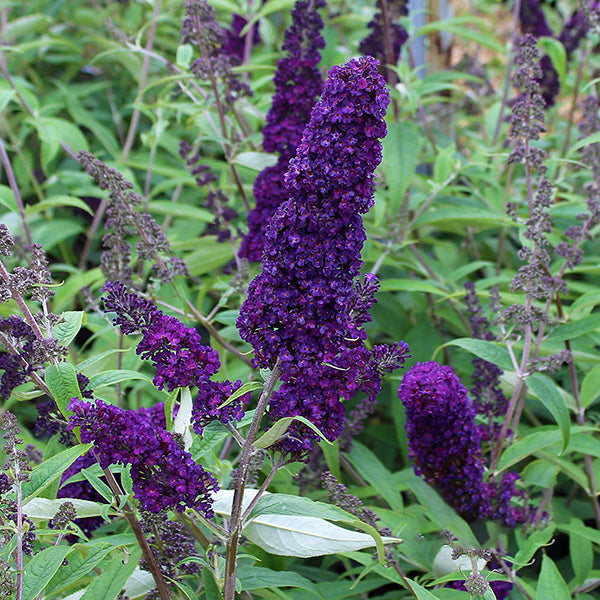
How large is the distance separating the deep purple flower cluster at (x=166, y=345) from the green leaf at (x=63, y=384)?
19cm

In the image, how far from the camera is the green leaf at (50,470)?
167 centimetres

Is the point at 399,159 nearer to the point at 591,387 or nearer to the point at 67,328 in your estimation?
the point at 591,387

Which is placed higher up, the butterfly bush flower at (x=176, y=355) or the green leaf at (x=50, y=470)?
the butterfly bush flower at (x=176, y=355)

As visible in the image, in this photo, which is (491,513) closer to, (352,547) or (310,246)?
(352,547)

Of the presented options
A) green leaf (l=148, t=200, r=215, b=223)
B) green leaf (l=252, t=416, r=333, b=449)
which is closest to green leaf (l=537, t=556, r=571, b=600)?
green leaf (l=252, t=416, r=333, b=449)

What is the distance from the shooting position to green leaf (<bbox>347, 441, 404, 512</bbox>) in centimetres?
255

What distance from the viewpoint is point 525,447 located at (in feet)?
7.76

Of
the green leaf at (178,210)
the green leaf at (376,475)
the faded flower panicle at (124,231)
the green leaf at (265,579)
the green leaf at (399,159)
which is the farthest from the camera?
the green leaf at (178,210)

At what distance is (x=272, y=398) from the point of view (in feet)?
5.62

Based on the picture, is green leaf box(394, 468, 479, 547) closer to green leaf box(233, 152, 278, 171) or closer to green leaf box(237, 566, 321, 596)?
green leaf box(237, 566, 321, 596)

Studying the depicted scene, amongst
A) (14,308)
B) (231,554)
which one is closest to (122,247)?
(14,308)

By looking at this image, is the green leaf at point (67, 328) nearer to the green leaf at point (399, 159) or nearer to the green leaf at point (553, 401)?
the green leaf at point (553, 401)

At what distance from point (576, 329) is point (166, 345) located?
5.21 ft

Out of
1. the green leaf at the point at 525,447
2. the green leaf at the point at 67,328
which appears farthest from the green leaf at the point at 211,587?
the green leaf at the point at 525,447
